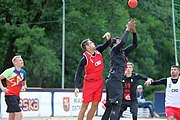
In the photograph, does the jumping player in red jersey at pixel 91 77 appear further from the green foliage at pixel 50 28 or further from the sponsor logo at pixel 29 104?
the green foliage at pixel 50 28

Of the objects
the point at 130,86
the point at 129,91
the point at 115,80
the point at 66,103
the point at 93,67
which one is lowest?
the point at 66,103

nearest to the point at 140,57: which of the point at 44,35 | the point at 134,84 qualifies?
the point at 44,35

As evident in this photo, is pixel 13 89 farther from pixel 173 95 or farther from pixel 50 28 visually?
pixel 50 28

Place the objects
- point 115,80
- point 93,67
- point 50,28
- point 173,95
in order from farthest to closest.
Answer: point 50,28 < point 173,95 < point 93,67 < point 115,80

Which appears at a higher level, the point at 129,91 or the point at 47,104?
the point at 129,91

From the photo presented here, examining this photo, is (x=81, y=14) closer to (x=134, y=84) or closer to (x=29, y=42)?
(x=29, y=42)

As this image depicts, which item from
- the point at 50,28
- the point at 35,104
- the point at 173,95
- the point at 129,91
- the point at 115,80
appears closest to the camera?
the point at 115,80

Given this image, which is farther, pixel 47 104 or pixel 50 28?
pixel 50 28

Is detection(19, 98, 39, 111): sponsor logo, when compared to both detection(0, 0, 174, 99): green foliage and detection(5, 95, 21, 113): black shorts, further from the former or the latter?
detection(0, 0, 174, 99): green foliage

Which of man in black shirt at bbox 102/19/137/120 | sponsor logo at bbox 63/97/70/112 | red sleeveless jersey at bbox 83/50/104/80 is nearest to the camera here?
man in black shirt at bbox 102/19/137/120

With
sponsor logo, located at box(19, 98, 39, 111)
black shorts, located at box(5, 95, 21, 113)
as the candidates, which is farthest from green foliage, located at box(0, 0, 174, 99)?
black shorts, located at box(5, 95, 21, 113)

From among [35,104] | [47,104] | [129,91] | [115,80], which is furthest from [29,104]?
[115,80]

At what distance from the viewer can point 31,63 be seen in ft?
110

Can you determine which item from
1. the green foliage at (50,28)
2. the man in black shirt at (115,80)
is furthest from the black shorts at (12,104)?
the green foliage at (50,28)
